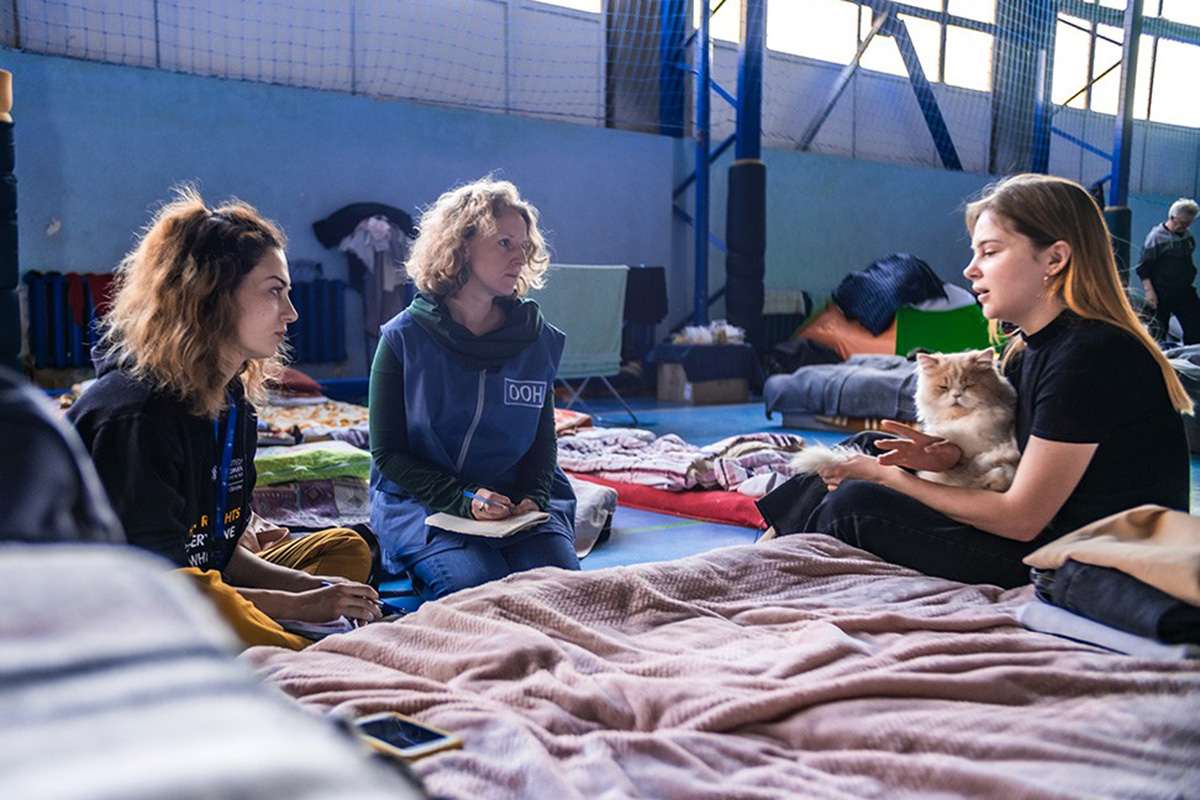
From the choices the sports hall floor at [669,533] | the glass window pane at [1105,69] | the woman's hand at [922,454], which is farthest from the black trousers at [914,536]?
the glass window pane at [1105,69]

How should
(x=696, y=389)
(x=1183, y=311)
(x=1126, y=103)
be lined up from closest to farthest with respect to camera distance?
(x=696, y=389)
(x=1183, y=311)
(x=1126, y=103)

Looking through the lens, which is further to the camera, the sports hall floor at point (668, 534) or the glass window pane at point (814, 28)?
the glass window pane at point (814, 28)

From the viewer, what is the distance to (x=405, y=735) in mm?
1063

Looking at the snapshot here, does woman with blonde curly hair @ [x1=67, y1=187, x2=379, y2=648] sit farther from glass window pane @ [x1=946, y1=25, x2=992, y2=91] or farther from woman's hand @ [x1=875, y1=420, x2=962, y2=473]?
glass window pane @ [x1=946, y1=25, x2=992, y2=91]

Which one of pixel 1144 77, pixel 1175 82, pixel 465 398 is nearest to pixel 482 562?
pixel 465 398

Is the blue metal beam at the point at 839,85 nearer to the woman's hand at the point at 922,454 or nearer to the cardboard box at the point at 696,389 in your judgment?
the cardboard box at the point at 696,389

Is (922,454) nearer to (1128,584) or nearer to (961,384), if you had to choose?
(961,384)

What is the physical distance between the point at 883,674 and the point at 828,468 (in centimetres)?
86

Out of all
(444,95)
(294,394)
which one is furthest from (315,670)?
(444,95)

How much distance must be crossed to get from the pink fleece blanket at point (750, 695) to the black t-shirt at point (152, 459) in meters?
0.32

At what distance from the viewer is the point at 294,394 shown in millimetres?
5344

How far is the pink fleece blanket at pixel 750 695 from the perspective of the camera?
3.26 feet

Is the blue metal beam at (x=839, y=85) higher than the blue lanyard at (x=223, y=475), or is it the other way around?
the blue metal beam at (x=839, y=85)

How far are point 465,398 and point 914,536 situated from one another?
1.14 metres
